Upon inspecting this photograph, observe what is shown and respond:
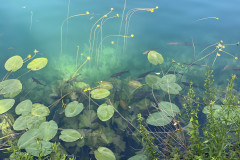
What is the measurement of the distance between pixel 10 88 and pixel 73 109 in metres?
0.56

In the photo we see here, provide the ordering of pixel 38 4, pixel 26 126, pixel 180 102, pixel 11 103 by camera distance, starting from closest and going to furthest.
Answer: pixel 26 126
pixel 11 103
pixel 180 102
pixel 38 4

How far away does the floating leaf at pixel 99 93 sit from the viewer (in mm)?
1641

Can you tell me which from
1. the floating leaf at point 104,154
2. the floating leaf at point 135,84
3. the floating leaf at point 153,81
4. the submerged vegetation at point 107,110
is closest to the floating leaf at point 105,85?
A: the submerged vegetation at point 107,110

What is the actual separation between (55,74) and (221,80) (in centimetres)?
163

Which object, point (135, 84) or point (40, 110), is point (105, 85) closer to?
point (135, 84)

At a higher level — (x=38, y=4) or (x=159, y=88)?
(x=38, y=4)

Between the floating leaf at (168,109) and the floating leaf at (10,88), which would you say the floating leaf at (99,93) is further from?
the floating leaf at (10,88)

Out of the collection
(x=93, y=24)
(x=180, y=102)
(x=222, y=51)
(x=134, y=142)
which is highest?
(x=93, y=24)

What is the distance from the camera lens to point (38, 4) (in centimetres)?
288

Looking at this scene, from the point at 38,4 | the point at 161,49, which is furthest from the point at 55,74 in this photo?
the point at 38,4

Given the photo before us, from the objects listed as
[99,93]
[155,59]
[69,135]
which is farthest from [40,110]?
[155,59]

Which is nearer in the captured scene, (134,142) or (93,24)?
(134,142)

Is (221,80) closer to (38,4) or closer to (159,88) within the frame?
(159,88)

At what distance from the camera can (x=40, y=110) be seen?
155 cm
